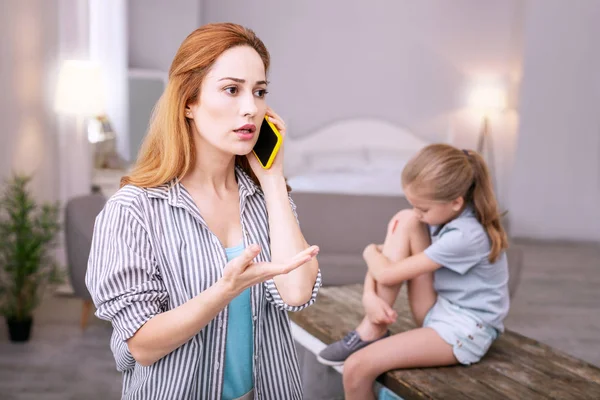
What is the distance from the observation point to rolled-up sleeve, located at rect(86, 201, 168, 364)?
44.4 inches

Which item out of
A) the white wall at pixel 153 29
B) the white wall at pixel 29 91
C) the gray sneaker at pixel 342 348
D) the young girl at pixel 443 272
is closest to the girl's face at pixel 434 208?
the young girl at pixel 443 272

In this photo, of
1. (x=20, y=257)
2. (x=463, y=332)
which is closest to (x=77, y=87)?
(x=20, y=257)

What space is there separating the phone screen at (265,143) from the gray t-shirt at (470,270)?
0.86 metres

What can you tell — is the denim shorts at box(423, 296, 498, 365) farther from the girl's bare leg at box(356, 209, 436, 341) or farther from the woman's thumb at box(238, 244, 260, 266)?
the woman's thumb at box(238, 244, 260, 266)

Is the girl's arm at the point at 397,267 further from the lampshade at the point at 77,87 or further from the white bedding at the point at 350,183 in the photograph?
the white bedding at the point at 350,183

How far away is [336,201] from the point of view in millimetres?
4211

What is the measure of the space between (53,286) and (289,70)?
354 centimetres

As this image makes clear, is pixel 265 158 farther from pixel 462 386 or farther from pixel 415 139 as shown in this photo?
pixel 415 139

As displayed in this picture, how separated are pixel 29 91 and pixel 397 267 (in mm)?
2797

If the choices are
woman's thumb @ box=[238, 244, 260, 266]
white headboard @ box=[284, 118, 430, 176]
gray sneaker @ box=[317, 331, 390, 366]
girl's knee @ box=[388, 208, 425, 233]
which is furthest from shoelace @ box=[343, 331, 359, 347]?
white headboard @ box=[284, 118, 430, 176]

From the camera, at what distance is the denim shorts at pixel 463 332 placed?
2004 millimetres

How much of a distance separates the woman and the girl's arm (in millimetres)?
771

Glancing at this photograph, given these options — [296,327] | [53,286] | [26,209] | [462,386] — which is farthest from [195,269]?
[53,286]

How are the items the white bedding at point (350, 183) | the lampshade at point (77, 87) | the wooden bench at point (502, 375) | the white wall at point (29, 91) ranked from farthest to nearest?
the white bedding at point (350, 183) < the lampshade at point (77, 87) < the white wall at point (29, 91) < the wooden bench at point (502, 375)
